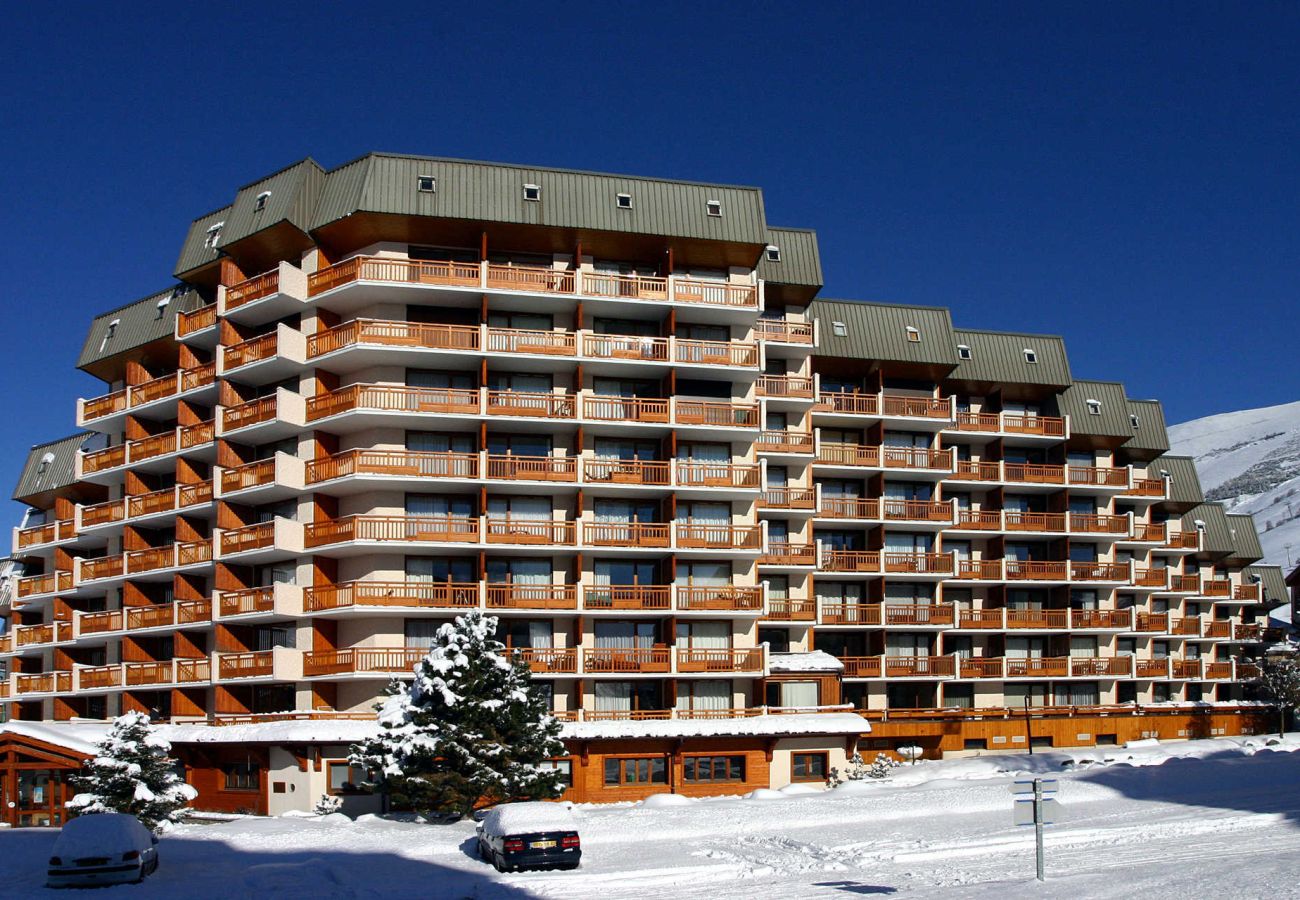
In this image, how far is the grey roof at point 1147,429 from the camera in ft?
265

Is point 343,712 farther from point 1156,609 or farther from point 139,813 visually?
point 1156,609

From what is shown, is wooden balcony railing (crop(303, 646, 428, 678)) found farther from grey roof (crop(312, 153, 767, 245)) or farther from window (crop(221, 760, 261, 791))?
grey roof (crop(312, 153, 767, 245))

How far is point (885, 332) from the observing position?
69.3 meters

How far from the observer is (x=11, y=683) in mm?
68938

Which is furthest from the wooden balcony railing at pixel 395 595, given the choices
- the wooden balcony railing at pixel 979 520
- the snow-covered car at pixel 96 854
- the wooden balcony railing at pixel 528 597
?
the wooden balcony railing at pixel 979 520

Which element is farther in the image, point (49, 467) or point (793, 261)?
point (49, 467)

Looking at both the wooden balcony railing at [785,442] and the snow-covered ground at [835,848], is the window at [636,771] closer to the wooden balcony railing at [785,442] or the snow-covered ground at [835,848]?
the snow-covered ground at [835,848]

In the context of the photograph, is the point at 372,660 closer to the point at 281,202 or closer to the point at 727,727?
the point at 727,727

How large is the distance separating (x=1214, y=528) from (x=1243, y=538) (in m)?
5.70

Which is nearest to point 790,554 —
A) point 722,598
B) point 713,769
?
point 722,598

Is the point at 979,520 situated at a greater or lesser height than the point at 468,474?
lesser

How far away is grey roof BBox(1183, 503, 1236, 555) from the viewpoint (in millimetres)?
93125

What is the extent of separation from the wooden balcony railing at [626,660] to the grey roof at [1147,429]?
131 feet

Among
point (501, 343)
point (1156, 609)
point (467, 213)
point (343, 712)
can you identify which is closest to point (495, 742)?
point (343, 712)
